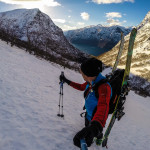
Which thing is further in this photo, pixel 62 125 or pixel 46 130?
pixel 62 125

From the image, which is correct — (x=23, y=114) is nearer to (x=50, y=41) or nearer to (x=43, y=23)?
(x=50, y=41)

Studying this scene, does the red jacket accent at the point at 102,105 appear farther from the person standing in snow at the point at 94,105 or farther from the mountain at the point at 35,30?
the mountain at the point at 35,30

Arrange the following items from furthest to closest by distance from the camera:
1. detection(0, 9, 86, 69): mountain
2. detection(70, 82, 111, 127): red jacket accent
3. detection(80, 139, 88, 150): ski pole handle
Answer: detection(0, 9, 86, 69): mountain
detection(70, 82, 111, 127): red jacket accent
detection(80, 139, 88, 150): ski pole handle

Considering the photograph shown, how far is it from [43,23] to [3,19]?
2021 inches

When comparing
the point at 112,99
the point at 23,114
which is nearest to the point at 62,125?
the point at 23,114

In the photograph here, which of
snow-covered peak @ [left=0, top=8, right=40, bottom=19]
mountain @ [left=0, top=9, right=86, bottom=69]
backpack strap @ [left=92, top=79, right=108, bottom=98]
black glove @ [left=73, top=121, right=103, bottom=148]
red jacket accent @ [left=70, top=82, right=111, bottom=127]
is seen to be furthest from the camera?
snow-covered peak @ [left=0, top=8, right=40, bottom=19]

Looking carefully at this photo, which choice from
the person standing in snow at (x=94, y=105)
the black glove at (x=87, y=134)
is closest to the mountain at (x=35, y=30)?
the person standing in snow at (x=94, y=105)

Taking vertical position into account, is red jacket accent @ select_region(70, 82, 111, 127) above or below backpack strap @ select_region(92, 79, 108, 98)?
below

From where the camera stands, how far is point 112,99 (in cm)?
300

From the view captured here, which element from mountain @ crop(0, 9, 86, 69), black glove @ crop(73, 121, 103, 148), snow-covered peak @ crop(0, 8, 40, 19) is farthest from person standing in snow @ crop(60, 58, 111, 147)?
snow-covered peak @ crop(0, 8, 40, 19)

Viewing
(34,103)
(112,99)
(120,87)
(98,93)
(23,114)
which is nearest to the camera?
(98,93)

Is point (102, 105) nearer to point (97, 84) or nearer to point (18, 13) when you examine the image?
point (97, 84)

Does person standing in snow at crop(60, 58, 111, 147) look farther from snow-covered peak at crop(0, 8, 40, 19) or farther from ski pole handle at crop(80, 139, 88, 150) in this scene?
snow-covered peak at crop(0, 8, 40, 19)

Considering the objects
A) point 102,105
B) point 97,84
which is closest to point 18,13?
point 97,84
